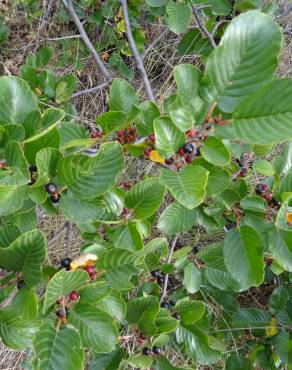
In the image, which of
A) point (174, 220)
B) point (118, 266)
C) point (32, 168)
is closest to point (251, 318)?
point (174, 220)

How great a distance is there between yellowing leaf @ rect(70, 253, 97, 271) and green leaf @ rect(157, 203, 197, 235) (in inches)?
6.6

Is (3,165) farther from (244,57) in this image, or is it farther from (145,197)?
(244,57)

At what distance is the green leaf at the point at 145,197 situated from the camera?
81 cm

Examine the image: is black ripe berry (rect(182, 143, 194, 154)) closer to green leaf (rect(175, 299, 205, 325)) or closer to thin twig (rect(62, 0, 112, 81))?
green leaf (rect(175, 299, 205, 325))

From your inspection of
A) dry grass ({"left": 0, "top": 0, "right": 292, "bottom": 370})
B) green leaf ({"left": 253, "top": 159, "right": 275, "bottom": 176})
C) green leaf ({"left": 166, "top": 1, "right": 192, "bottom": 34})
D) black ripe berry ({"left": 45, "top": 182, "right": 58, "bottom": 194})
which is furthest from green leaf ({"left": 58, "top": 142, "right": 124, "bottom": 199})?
dry grass ({"left": 0, "top": 0, "right": 292, "bottom": 370})

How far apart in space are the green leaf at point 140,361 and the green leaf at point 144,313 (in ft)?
0.17


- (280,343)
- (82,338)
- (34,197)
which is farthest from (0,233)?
(280,343)

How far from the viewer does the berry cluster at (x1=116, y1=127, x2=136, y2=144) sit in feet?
2.94

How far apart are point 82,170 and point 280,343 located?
38.4 inches

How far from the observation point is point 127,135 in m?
0.90

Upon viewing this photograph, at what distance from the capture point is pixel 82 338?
0.75 m

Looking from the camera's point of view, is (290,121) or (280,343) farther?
(280,343)

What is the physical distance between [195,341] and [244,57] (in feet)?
2.34

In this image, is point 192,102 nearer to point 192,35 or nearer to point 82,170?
point 82,170
